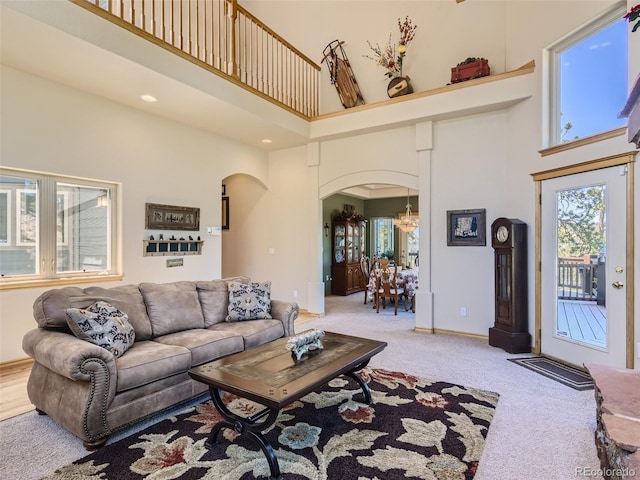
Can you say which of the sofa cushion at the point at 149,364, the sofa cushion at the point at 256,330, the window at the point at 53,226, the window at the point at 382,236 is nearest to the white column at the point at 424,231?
the sofa cushion at the point at 256,330

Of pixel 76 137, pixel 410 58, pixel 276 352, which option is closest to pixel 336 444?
pixel 276 352

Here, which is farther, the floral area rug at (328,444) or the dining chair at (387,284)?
the dining chair at (387,284)

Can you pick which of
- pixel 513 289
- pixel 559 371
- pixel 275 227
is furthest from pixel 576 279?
pixel 275 227

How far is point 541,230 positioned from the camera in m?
4.22

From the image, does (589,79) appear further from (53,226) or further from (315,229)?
(53,226)

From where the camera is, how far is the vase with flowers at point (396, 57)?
17.9 feet

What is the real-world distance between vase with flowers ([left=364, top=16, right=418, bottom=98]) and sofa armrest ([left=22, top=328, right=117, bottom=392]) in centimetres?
515

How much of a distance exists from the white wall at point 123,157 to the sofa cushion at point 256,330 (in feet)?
6.49

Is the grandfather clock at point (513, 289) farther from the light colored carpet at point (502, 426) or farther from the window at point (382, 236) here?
the window at point (382, 236)

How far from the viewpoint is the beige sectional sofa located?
7.39ft

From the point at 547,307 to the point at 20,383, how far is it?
5644mm

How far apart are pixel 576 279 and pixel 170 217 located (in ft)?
17.1

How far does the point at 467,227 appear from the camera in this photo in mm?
5008

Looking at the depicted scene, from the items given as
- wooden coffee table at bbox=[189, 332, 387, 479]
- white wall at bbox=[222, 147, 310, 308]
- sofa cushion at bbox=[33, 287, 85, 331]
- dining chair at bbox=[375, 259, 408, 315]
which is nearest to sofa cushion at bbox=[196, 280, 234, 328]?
wooden coffee table at bbox=[189, 332, 387, 479]
